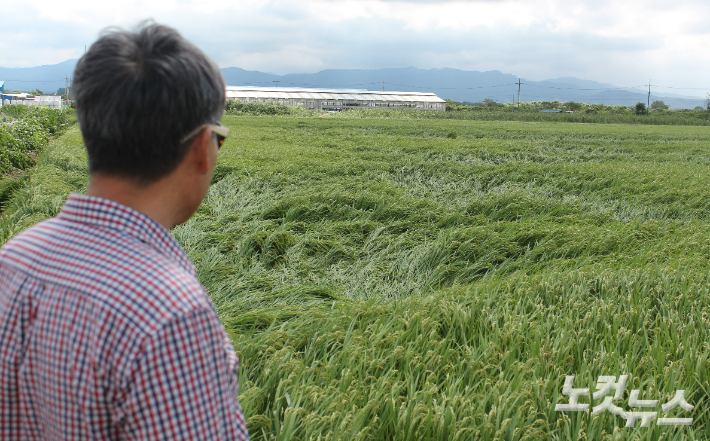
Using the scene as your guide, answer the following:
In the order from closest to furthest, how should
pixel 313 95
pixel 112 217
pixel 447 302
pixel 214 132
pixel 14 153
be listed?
pixel 112 217 → pixel 214 132 → pixel 447 302 → pixel 14 153 → pixel 313 95

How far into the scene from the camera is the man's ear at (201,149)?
0.97 meters

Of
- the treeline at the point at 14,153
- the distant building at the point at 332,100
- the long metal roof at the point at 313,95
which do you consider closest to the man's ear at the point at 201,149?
the treeline at the point at 14,153

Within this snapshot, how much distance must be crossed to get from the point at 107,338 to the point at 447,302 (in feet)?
8.29

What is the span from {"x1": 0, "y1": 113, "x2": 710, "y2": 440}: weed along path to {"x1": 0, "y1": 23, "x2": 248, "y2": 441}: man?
3.66ft

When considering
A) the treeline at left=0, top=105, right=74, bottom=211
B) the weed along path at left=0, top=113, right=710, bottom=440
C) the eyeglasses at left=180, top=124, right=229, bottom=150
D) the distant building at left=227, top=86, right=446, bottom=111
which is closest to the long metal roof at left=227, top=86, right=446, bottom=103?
the distant building at left=227, top=86, right=446, bottom=111

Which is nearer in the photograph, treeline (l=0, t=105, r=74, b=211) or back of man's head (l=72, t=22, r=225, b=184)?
back of man's head (l=72, t=22, r=225, b=184)

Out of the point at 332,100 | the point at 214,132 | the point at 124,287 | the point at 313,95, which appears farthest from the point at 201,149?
the point at 313,95

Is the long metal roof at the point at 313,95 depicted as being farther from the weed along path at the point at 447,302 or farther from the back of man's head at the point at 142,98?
the back of man's head at the point at 142,98

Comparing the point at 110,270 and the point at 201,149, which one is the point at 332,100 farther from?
the point at 110,270

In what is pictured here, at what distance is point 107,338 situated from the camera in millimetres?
796

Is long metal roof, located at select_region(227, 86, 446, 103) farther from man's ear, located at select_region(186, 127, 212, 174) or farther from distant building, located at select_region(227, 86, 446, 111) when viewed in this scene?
man's ear, located at select_region(186, 127, 212, 174)

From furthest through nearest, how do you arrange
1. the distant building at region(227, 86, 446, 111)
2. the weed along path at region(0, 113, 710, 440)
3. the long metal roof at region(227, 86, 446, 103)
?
the long metal roof at region(227, 86, 446, 103), the distant building at region(227, 86, 446, 111), the weed along path at region(0, 113, 710, 440)

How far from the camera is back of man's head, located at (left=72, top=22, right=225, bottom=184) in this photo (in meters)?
0.89

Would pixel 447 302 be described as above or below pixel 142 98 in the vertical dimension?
below
